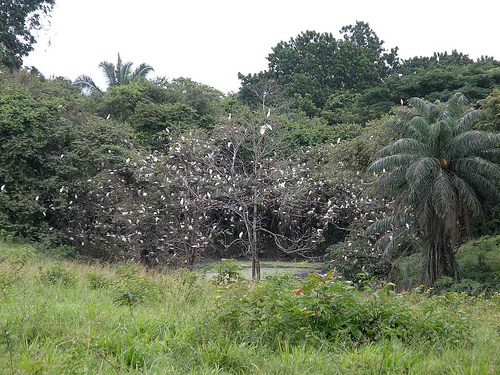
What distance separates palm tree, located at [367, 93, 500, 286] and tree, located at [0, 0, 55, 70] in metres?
18.9

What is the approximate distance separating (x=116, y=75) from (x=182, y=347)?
1150 inches

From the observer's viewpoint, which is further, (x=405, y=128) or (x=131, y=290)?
(x=405, y=128)

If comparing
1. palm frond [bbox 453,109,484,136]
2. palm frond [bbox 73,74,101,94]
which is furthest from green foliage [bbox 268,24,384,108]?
palm frond [bbox 453,109,484,136]

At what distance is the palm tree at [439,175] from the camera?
12156 millimetres

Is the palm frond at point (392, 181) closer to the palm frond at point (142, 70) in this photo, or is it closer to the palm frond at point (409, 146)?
the palm frond at point (409, 146)

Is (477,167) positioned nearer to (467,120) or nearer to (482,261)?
(467,120)

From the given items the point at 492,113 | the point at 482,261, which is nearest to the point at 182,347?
the point at 482,261

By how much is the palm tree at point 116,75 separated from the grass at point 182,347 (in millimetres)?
26697

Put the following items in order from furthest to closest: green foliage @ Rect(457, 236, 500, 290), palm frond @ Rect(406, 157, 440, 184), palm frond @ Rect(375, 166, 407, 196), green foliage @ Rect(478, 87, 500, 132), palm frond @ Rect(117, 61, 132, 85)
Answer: palm frond @ Rect(117, 61, 132, 85) → green foliage @ Rect(478, 87, 500, 132) → palm frond @ Rect(375, 166, 407, 196) → green foliage @ Rect(457, 236, 500, 290) → palm frond @ Rect(406, 157, 440, 184)

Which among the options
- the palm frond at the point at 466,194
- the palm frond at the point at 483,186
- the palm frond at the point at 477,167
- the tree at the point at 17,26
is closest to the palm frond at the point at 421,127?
the palm frond at the point at 477,167

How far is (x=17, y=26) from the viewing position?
23094 mm

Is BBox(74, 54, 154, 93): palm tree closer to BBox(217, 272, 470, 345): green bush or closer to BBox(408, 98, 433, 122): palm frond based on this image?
BBox(408, 98, 433, 122): palm frond

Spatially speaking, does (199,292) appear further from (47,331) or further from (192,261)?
(192,261)

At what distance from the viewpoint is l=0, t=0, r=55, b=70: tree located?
22.4 meters
